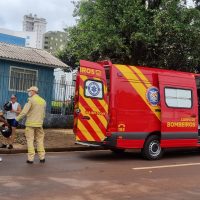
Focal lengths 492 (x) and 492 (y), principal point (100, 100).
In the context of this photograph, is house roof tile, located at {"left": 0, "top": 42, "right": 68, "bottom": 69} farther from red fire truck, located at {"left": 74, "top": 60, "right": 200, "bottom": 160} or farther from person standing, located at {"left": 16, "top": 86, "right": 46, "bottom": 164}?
person standing, located at {"left": 16, "top": 86, "right": 46, "bottom": 164}

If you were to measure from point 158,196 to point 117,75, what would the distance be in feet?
17.4

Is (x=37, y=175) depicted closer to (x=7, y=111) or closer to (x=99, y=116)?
(x=99, y=116)

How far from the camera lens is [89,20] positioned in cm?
2322

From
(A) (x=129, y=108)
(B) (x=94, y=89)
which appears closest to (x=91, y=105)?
(B) (x=94, y=89)

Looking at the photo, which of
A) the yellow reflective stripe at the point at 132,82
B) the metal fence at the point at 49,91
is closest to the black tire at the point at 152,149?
the yellow reflective stripe at the point at 132,82

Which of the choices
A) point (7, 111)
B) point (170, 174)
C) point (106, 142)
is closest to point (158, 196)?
point (170, 174)

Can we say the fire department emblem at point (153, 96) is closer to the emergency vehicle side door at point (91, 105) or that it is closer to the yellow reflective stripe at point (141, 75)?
the yellow reflective stripe at point (141, 75)

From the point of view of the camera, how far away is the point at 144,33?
69.7 feet

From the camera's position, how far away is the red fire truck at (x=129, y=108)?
13273 millimetres

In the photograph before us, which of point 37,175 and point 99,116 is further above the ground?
point 99,116

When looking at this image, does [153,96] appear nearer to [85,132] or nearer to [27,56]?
[85,132]

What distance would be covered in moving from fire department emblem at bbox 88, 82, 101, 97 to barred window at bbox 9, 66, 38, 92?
8.66 m

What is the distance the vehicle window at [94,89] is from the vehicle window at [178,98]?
83.8 inches

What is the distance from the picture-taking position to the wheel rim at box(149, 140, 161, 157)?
46.1 ft
